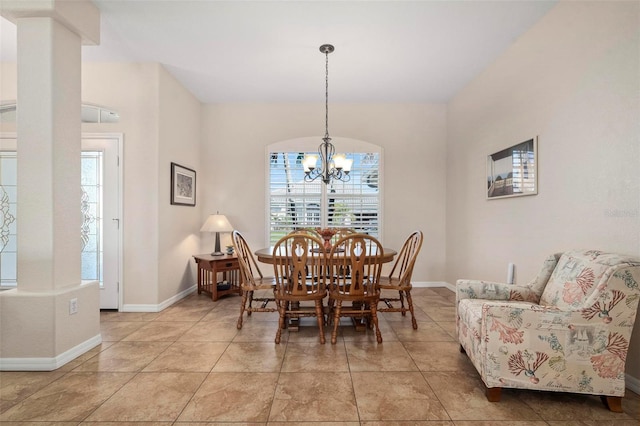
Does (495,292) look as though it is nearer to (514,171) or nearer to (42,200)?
(514,171)

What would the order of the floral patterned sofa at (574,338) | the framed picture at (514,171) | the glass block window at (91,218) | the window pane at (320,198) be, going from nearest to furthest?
1. the floral patterned sofa at (574,338)
2. the framed picture at (514,171)
3. the glass block window at (91,218)
4. the window pane at (320,198)

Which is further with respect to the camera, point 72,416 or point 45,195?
point 45,195

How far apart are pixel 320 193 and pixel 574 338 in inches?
138

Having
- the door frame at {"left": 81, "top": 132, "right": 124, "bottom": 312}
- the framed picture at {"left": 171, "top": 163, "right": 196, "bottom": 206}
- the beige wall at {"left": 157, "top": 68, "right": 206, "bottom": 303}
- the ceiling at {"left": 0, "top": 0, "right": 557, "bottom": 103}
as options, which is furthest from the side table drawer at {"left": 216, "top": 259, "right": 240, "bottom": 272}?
the ceiling at {"left": 0, "top": 0, "right": 557, "bottom": 103}

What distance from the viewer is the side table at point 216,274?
156 inches

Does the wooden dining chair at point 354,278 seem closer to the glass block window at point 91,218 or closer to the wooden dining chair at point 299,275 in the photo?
the wooden dining chair at point 299,275

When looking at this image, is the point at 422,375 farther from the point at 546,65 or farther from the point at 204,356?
the point at 546,65

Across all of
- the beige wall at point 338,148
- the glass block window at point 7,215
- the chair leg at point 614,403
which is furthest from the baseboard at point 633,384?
the glass block window at point 7,215

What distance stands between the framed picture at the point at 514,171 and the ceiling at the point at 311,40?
1.10 metres

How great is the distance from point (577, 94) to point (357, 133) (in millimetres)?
2844

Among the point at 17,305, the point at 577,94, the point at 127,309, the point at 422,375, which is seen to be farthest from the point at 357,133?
the point at 17,305

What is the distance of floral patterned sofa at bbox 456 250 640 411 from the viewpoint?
1.67 metres

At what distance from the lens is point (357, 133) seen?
4793mm

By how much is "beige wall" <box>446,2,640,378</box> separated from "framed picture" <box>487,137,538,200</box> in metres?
0.07
